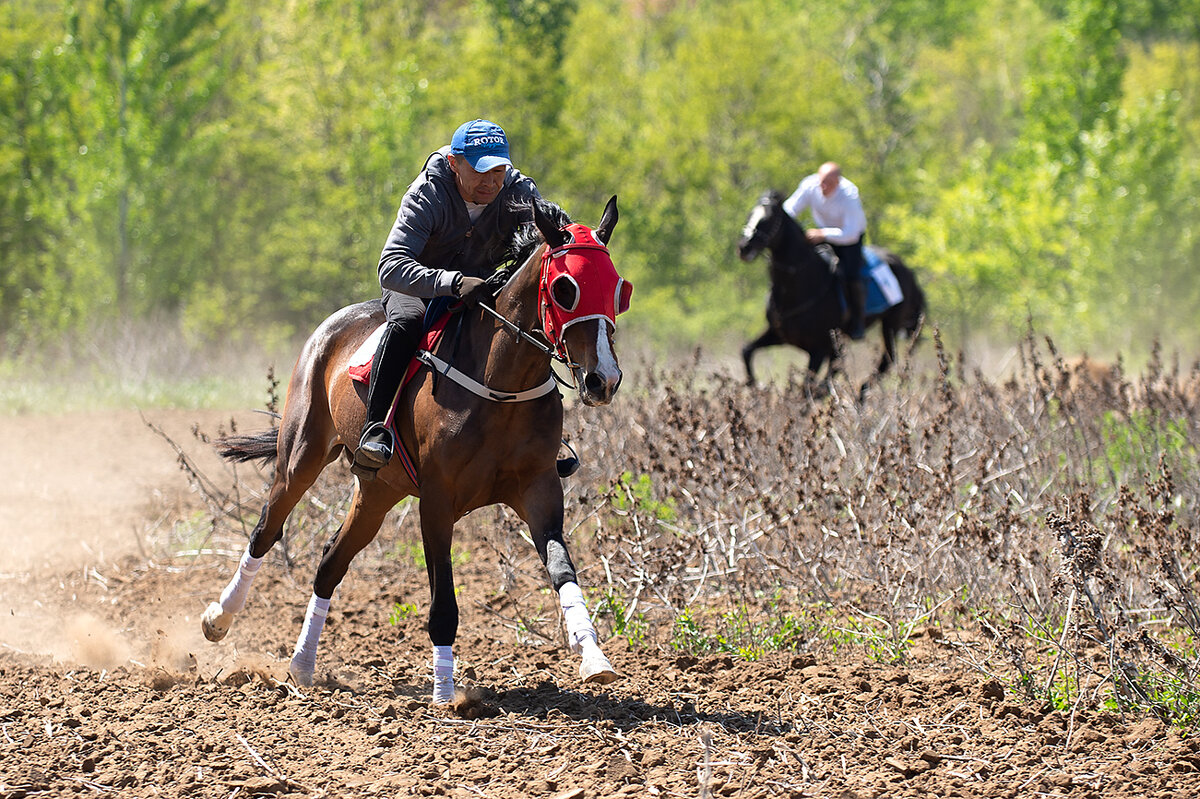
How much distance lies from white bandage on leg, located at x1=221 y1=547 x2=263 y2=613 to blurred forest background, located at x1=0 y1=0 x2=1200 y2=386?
57.1 feet

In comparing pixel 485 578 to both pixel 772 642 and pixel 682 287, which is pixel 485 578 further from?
pixel 682 287

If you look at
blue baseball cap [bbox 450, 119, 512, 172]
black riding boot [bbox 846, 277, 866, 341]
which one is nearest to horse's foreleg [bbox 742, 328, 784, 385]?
black riding boot [bbox 846, 277, 866, 341]

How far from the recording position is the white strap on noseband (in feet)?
16.9

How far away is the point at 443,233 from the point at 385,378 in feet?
2.49

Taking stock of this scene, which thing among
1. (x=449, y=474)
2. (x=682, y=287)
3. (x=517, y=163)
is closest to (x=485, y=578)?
(x=449, y=474)

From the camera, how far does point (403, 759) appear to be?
14.8 feet

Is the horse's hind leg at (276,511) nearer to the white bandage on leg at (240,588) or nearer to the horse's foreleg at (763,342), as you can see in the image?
the white bandage on leg at (240,588)

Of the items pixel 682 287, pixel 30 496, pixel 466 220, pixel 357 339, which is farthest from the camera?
pixel 682 287

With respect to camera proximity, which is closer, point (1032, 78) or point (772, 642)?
point (772, 642)

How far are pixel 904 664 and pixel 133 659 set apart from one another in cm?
414

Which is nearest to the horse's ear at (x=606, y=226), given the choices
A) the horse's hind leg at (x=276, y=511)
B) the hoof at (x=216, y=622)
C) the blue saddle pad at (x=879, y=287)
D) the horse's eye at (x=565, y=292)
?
the horse's eye at (x=565, y=292)

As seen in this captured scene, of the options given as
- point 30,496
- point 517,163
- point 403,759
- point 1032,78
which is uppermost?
point 1032,78

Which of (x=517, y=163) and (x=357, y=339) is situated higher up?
(x=517, y=163)

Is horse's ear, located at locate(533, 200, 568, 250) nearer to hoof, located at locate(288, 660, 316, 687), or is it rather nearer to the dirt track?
the dirt track
